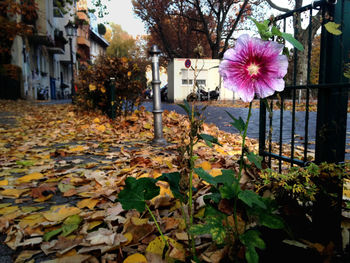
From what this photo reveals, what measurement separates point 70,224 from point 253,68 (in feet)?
4.09

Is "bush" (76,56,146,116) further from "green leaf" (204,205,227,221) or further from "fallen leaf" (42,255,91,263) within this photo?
"green leaf" (204,205,227,221)

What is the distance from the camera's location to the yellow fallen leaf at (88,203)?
185 cm

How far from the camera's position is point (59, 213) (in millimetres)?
1758

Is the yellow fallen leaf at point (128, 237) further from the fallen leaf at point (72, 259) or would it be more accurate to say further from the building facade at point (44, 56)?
the building facade at point (44, 56)

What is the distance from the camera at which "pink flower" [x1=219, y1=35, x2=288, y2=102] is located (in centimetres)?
99

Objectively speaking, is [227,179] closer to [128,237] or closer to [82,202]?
[128,237]

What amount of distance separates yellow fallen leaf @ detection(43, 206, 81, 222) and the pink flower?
4.14ft

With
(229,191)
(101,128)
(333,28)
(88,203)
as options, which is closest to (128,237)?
(88,203)

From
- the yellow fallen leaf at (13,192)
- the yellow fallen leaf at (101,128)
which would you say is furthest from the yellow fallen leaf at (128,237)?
the yellow fallen leaf at (101,128)

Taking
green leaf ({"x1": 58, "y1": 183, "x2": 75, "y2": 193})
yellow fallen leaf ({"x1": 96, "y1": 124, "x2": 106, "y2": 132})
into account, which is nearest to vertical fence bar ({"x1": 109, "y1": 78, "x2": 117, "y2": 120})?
yellow fallen leaf ({"x1": 96, "y1": 124, "x2": 106, "y2": 132})

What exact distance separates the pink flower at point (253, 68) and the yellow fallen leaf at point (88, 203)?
1255mm

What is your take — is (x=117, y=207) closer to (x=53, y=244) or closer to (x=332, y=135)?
(x=53, y=244)

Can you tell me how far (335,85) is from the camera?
128cm

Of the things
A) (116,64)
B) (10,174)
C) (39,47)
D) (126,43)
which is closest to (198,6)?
(39,47)
